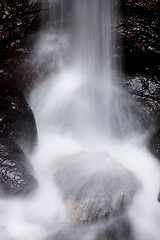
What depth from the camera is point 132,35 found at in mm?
6613

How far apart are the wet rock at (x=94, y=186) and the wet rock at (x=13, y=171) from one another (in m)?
0.64

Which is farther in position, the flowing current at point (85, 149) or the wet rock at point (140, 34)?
the wet rock at point (140, 34)

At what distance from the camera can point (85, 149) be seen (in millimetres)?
5840

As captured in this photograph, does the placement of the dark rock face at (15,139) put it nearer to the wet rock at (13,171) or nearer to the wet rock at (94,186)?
the wet rock at (13,171)

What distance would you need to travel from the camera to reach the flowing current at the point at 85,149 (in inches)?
156

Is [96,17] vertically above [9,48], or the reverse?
[96,17]

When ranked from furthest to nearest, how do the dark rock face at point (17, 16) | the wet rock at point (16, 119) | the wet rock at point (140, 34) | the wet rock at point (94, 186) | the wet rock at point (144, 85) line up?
the dark rock face at point (17, 16), the wet rock at point (140, 34), the wet rock at point (144, 85), the wet rock at point (16, 119), the wet rock at point (94, 186)

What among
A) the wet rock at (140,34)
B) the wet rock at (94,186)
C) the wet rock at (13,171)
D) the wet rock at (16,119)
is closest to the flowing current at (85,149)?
the wet rock at (94,186)

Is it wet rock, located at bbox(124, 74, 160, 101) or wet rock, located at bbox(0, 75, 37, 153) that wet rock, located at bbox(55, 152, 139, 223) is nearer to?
wet rock, located at bbox(0, 75, 37, 153)

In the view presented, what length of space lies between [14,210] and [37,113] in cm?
278

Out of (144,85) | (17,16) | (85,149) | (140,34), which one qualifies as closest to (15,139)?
(85,149)

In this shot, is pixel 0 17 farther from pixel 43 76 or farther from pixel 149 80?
pixel 149 80

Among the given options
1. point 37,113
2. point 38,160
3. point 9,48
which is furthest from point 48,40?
point 38,160

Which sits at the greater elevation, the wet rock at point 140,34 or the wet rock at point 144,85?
the wet rock at point 140,34
